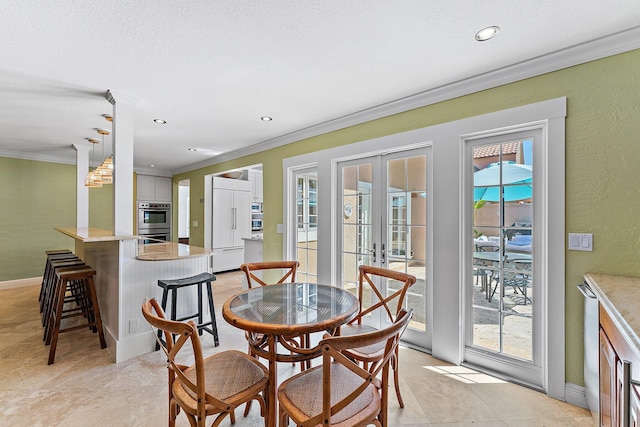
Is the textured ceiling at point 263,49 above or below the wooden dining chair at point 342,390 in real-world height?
above

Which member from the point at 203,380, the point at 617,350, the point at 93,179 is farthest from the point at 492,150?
the point at 93,179

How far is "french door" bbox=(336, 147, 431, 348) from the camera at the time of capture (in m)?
2.73

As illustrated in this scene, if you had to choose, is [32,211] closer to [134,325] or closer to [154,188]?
[154,188]

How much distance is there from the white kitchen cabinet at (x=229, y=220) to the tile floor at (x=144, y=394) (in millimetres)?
3276

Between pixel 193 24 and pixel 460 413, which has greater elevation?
pixel 193 24

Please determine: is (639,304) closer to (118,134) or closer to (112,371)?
(112,371)

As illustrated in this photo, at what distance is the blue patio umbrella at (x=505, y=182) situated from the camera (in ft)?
7.09

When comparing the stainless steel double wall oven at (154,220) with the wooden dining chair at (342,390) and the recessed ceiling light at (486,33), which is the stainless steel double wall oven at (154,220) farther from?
the recessed ceiling light at (486,33)

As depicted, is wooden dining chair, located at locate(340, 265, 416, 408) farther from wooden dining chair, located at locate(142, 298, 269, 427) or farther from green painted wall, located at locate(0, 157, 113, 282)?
green painted wall, located at locate(0, 157, 113, 282)

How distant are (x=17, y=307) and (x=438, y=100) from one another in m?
5.78

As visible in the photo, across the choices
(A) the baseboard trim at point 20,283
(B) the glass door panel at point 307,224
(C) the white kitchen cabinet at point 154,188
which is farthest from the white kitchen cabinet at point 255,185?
(A) the baseboard trim at point 20,283

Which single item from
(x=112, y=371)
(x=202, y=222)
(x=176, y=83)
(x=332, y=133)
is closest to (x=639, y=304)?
(x=332, y=133)

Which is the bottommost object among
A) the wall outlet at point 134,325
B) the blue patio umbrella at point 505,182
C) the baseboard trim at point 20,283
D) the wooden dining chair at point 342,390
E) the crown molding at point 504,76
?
the baseboard trim at point 20,283

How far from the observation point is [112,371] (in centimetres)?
237
